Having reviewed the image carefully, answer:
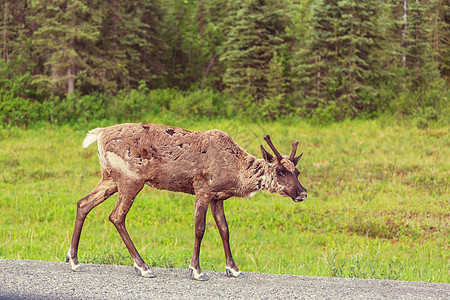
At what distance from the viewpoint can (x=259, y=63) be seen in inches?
1096

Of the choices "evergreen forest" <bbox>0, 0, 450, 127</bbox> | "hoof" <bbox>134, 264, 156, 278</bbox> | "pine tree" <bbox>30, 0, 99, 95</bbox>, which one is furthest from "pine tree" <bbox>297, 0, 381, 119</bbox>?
"hoof" <bbox>134, 264, 156, 278</bbox>

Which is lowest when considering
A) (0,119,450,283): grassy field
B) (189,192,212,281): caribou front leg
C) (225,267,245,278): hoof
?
(0,119,450,283): grassy field

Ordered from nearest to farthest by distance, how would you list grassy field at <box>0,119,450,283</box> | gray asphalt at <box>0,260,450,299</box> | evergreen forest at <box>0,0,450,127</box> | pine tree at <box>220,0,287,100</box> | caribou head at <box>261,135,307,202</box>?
gray asphalt at <box>0,260,450,299</box>
caribou head at <box>261,135,307,202</box>
grassy field at <box>0,119,450,283</box>
evergreen forest at <box>0,0,450,127</box>
pine tree at <box>220,0,287,100</box>

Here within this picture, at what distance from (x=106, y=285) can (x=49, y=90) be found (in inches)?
793

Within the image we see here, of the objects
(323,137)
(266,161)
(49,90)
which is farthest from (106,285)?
(49,90)

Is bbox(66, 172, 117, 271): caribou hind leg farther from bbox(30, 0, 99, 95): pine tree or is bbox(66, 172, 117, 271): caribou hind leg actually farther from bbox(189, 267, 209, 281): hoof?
bbox(30, 0, 99, 95): pine tree

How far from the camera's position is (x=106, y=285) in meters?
5.40

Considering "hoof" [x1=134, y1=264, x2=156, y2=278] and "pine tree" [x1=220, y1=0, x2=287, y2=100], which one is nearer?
"hoof" [x1=134, y1=264, x2=156, y2=278]

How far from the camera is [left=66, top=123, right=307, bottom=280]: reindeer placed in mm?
5695

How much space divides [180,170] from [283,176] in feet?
3.65

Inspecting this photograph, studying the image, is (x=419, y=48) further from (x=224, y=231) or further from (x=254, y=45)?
(x=224, y=231)

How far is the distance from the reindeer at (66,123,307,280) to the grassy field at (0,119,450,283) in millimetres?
1379

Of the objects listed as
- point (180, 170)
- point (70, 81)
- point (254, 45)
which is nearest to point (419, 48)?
point (254, 45)

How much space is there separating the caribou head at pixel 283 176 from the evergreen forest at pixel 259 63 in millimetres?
17179
